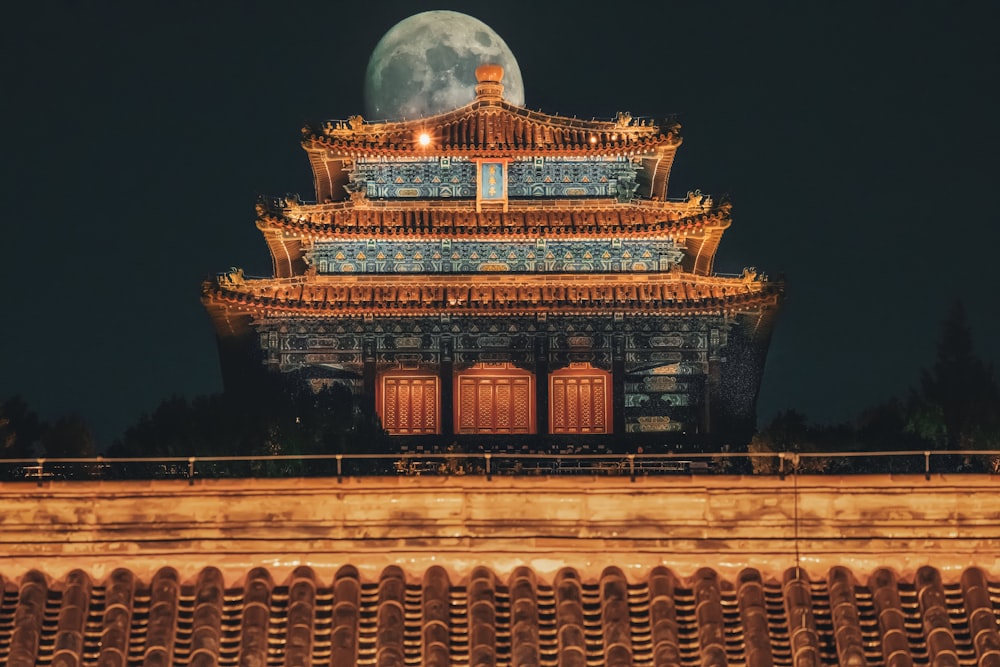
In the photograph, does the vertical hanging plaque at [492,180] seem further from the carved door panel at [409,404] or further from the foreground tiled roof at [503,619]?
the foreground tiled roof at [503,619]

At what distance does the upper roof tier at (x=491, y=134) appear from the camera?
53531mm

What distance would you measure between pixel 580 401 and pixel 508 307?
12.9 ft

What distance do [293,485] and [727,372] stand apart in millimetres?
34104

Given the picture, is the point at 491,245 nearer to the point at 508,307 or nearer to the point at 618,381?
the point at 508,307

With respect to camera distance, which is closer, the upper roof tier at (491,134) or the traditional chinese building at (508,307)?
the traditional chinese building at (508,307)

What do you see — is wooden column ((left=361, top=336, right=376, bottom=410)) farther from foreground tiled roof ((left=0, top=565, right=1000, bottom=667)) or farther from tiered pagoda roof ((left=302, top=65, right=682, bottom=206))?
foreground tiled roof ((left=0, top=565, right=1000, bottom=667))

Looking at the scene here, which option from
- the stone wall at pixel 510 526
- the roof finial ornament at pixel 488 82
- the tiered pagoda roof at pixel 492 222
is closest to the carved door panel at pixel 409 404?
the tiered pagoda roof at pixel 492 222

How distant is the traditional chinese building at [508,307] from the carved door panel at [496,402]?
0.15 feet

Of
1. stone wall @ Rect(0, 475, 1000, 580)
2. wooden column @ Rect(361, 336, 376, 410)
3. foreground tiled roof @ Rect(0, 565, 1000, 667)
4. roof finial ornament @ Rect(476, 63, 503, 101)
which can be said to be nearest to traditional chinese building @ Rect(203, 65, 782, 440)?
wooden column @ Rect(361, 336, 376, 410)

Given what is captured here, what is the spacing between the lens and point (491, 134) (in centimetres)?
5438

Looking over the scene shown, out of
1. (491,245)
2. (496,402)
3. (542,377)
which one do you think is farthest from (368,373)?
(491,245)

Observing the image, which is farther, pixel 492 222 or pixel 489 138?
pixel 489 138

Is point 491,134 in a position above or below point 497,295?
above

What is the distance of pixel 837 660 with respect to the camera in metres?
18.7
